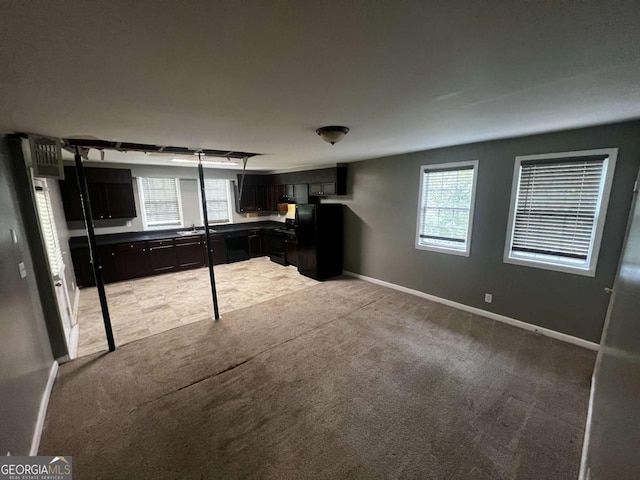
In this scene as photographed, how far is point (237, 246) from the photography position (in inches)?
255

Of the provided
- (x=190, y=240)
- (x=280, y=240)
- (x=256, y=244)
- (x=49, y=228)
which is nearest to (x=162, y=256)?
(x=190, y=240)

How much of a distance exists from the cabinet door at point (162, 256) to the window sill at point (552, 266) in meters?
6.13

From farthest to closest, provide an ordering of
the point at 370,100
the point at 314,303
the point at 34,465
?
the point at 314,303 → the point at 370,100 → the point at 34,465

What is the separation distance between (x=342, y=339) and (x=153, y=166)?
5411 millimetres

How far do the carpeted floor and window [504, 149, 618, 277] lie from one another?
98cm

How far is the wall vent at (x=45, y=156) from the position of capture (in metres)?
2.31

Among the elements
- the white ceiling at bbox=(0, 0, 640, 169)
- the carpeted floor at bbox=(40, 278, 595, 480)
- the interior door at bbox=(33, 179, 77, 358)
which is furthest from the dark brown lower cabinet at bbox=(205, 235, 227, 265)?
the white ceiling at bbox=(0, 0, 640, 169)

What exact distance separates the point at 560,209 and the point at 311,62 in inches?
128

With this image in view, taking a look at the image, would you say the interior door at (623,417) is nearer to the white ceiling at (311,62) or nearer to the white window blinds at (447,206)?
the white ceiling at (311,62)

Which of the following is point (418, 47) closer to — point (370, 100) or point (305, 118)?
point (370, 100)

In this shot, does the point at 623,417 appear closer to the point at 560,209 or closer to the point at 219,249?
the point at 560,209

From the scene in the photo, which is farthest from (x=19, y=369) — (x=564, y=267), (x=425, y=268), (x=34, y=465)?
(x=564, y=267)

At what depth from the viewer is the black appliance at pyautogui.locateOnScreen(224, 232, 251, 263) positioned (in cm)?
632

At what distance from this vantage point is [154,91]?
146cm
